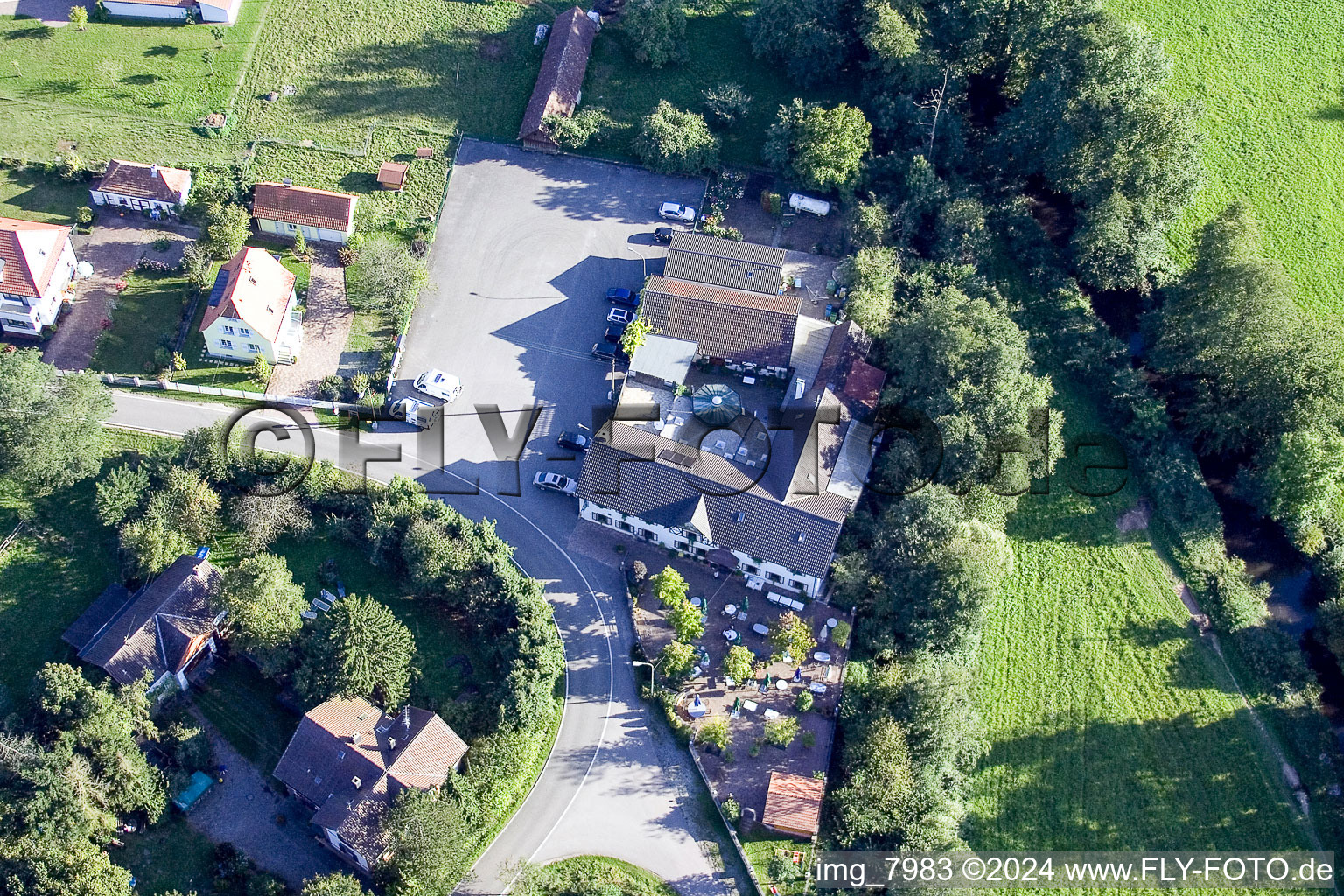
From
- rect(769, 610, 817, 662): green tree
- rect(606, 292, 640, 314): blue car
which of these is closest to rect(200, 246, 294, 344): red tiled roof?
rect(606, 292, 640, 314): blue car

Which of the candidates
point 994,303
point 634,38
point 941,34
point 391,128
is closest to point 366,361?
point 391,128

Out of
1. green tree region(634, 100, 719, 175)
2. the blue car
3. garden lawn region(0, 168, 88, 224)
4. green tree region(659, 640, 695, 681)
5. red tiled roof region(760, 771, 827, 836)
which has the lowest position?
red tiled roof region(760, 771, 827, 836)

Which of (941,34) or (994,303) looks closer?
(994,303)

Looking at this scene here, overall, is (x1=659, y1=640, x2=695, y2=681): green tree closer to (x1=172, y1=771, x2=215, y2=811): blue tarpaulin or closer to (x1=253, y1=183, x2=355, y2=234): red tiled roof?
(x1=172, y1=771, x2=215, y2=811): blue tarpaulin

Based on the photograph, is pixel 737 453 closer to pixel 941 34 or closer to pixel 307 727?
pixel 307 727

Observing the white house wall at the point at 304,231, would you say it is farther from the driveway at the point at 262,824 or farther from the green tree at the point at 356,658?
the driveway at the point at 262,824

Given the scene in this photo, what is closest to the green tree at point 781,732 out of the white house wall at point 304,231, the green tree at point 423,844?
the green tree at point 423,844
